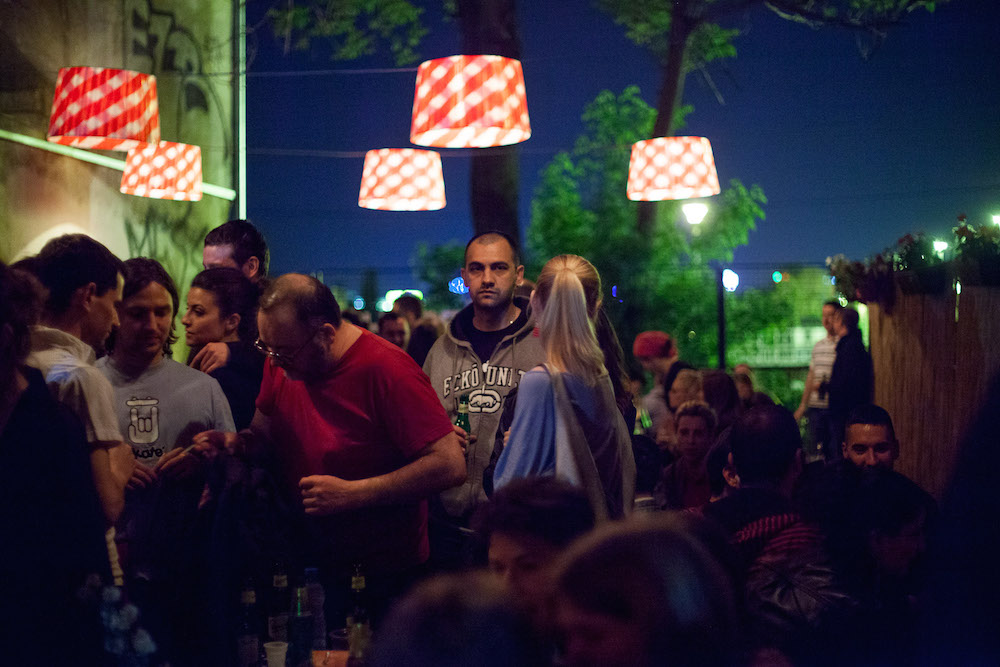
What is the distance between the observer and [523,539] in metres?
1.82

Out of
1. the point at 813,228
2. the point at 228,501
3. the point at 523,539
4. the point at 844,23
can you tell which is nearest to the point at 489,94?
the point at 228,501

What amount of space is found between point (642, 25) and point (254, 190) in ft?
99.4

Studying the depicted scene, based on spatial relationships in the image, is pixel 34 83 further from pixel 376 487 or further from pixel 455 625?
pixel 455 625

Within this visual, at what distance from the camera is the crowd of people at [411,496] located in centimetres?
112

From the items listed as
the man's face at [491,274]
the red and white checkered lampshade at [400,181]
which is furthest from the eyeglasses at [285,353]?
the red and white checkered lampshade at [400,181]

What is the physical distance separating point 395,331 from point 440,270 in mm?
17679

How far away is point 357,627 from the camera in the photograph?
8.58 feet

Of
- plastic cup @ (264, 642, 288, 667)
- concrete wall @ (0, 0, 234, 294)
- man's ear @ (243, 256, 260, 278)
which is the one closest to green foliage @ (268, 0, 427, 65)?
concrete wall @ (0, 0, 234, 294)

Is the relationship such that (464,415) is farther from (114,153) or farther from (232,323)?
(114,153)

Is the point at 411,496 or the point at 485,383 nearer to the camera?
the point at 411,496

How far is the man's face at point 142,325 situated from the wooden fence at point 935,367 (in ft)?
15.6

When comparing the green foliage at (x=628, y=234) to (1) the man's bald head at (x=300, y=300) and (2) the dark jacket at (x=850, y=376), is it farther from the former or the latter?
(1) the man's bald head at (x=300, y=300)

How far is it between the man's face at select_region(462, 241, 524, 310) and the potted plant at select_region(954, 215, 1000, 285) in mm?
3652

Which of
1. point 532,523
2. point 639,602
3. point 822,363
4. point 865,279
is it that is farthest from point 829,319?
point 639,602
